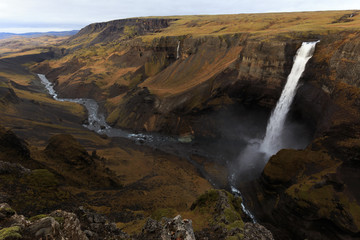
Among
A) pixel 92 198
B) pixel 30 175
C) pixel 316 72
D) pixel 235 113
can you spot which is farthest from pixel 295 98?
pixel 30 175

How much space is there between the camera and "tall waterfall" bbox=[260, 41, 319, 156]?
3067 cm

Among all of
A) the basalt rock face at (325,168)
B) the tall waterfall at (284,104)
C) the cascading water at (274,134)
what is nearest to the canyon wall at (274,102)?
the basalt rock face at (325,168)

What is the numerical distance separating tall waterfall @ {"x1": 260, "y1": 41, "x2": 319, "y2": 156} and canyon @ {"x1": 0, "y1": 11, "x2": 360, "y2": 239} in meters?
0.99

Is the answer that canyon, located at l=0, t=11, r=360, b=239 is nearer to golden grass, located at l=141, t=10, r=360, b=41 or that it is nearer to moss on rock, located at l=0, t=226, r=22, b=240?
golden grass, located at l=141, t=10, r=360, b=41

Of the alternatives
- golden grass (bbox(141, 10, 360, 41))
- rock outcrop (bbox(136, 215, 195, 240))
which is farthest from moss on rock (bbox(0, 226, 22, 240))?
golden grass (bbox(141, 10, 360, 41))

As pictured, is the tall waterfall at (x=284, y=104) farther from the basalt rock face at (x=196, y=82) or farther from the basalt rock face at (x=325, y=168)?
the basalt rock face at (x=325, y=168)

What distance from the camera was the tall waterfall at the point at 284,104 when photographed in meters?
30.7

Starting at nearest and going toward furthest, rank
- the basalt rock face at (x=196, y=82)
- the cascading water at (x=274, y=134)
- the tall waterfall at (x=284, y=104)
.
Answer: the cascading water at (x=274, y=134) < the tall waterfall at (x=284, y=104) < the basalt rock face at (x=196, y=82)

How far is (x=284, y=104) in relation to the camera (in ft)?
107

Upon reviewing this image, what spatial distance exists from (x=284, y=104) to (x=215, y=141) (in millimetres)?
13325

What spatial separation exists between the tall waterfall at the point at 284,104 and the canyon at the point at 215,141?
99 cm

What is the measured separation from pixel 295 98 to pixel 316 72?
4483 millimetres

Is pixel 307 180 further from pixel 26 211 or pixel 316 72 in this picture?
pixel 26 211

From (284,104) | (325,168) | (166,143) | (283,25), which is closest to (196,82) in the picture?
(166,143)
